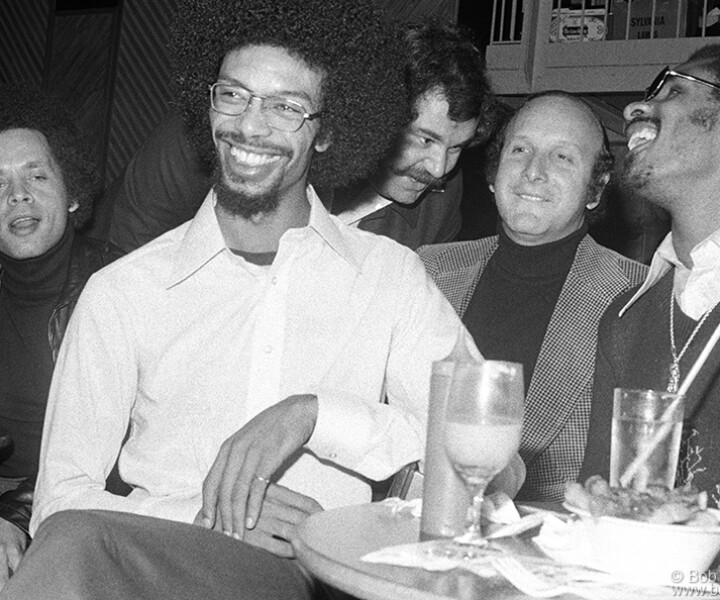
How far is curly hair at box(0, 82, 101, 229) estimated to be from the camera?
9.66 feet

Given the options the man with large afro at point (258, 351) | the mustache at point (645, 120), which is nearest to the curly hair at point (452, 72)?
the mustache at point (645, 120)

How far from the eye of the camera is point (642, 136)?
2.56 meters

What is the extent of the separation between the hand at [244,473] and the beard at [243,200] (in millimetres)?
556

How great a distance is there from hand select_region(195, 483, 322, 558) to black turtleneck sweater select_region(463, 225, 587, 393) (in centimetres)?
125

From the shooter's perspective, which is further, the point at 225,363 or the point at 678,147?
the point at 678,147

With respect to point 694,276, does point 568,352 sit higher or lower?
lower

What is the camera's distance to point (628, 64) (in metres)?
6.65

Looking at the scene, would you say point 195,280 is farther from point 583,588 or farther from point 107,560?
point 583,588

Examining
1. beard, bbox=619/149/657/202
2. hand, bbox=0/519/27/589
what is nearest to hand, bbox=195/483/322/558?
hand, bbox=0/519/27/589

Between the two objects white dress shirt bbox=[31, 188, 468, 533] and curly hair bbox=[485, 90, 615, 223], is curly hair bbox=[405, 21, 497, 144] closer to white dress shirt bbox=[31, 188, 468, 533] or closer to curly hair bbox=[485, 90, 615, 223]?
curly hair bbox=[485, 90, 615, 223]

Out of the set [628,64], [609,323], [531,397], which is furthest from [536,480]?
[628,64]

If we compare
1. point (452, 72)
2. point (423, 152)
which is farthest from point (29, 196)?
point (452, 72)

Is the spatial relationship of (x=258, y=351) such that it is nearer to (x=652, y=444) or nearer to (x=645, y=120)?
(x=652, y=444)

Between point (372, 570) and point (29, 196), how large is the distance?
1.97 m
